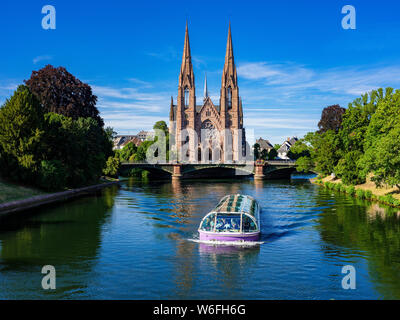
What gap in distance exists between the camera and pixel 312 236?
30.6 meters

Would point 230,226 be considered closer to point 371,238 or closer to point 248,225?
point 248,225

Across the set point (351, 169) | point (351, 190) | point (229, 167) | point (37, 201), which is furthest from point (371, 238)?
point (229, 167)

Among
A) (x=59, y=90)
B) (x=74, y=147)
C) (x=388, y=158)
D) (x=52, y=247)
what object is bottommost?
(x=52, y=247)

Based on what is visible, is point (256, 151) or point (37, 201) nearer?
point (37, 201)


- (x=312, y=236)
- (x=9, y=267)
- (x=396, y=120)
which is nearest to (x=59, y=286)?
(x=9, y=267)

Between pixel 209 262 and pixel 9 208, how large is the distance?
29.0m

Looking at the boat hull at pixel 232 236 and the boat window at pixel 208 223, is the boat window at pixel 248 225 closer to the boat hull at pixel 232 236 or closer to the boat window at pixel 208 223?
the boat hull at pixel 232 236

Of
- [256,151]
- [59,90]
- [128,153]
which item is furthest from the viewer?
[256,151]

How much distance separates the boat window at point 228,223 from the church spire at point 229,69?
123695 mm

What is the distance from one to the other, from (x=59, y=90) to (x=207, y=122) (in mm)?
74691

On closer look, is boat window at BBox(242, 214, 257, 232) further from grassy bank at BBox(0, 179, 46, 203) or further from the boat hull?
grassy bank at BBox(0, 179, 46, 203)

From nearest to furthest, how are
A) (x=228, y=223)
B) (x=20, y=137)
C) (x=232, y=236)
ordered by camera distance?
1. (x=232, y=236)
2. (x=228, y=223)
3. (x=20, y=137)

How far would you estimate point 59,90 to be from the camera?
256 ft
